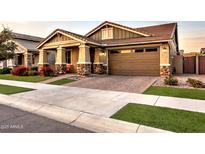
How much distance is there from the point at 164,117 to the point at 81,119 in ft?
8.44

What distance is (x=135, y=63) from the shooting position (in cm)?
1573

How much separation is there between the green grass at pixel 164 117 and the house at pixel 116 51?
929cm

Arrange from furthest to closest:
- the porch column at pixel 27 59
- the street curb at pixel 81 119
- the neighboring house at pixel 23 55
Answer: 1. the neighboring house at pixel 23 55
2. the porch column at pixel 27 59
3. the street curb at pixel 81 119

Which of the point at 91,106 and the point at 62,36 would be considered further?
the point at 62,36

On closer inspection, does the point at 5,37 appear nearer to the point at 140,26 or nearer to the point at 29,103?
the point at 29,103

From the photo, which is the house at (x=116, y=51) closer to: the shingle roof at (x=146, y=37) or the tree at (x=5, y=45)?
the shingle roof at (x=146, y=37)

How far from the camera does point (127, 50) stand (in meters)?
16.1

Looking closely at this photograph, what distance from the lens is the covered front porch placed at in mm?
15336

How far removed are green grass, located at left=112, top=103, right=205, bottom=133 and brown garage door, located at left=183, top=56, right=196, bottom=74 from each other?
1421 centimetres

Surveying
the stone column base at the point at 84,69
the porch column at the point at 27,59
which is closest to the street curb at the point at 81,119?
the stone column base at the point at 84,69

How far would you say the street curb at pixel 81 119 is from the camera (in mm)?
4562

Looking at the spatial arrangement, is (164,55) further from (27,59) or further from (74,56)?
(27,59)

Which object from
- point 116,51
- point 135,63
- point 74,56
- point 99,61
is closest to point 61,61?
point 74,56
